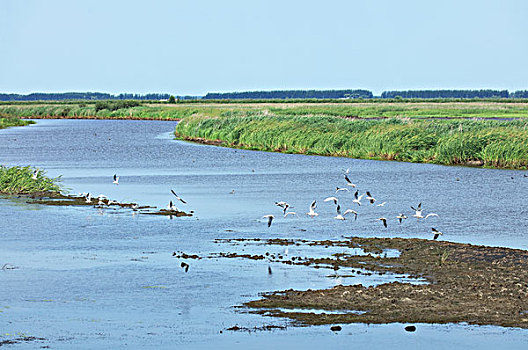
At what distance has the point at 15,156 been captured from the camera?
55.8m

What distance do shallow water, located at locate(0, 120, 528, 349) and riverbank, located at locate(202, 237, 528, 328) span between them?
42 centimetres

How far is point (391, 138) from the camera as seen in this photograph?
54.0m

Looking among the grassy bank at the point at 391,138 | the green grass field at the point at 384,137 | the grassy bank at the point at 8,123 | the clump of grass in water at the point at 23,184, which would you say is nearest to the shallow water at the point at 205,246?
the clump of grass in water at the point at 23,184

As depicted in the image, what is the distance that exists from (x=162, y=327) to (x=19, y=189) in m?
19.8

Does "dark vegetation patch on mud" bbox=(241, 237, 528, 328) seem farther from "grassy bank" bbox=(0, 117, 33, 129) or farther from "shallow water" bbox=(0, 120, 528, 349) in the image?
"grassy bank" bbox=(0, 117, 33, 129)

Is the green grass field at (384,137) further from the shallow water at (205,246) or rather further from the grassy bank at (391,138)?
the shallow water at (205,246)

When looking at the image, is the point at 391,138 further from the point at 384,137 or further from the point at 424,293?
the point at 424,293

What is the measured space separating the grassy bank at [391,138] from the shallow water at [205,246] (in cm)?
376

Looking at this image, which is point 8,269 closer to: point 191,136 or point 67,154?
point 67,154

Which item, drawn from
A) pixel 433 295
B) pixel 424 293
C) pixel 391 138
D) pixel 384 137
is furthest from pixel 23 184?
pixel 384 137

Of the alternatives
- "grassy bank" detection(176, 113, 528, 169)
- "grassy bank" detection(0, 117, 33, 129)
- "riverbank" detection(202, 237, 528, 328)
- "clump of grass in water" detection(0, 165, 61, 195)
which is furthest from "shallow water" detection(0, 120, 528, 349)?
"grassy bank" detection(0, 117, 33, 129)

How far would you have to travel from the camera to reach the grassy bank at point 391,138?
152 ft

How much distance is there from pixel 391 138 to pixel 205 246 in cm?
3540

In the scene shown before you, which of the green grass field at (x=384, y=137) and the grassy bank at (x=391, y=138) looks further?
the green grass field at (x=384, y=137)
